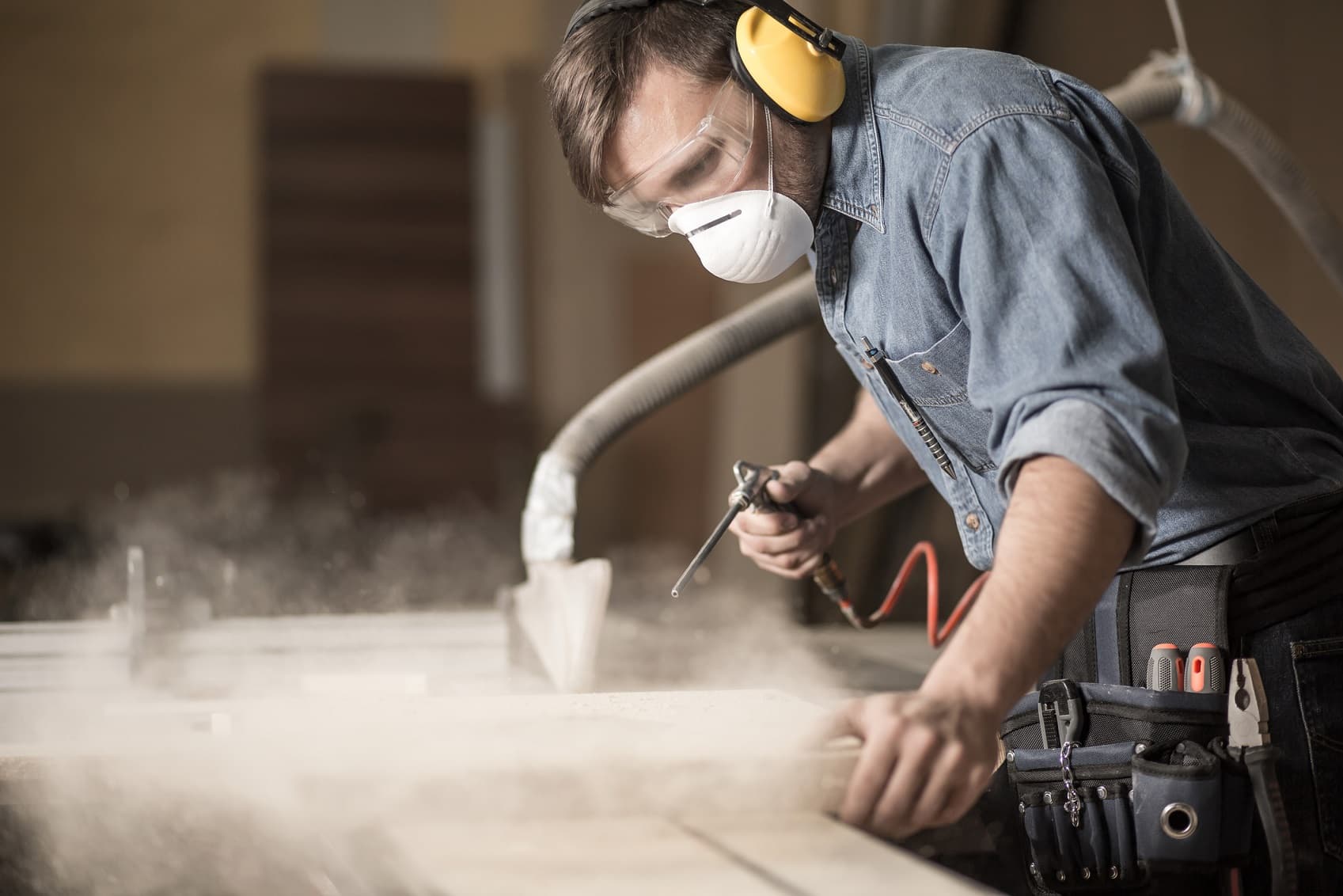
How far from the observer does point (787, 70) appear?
109cm

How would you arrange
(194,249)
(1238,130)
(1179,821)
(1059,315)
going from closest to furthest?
(1059,315) < (1179,821) < (1238,130) < (194,249)

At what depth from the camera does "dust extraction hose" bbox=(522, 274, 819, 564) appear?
6.41 feet

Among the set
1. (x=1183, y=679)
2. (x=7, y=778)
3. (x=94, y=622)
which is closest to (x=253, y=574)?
(x=94, y=622)

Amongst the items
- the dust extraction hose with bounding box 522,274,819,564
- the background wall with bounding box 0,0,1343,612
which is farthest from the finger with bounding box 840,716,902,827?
the background wall with bounding box 0,0,1343,612

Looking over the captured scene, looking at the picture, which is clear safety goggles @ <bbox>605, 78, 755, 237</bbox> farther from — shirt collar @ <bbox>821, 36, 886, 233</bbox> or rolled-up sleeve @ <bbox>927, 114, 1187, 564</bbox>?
rolled-up sleeve @ <bbox>927, 114, 1187, 564</bbox>

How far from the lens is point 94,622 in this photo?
6.32 ft

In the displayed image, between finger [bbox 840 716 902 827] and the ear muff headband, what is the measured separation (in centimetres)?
56

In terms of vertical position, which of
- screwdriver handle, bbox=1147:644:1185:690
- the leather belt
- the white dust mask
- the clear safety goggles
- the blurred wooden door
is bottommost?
the blurred wooden door

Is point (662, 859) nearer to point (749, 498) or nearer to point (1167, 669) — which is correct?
point (1167, 669)

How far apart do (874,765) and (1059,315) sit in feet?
1.17

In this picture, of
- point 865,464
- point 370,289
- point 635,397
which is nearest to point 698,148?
point 865,464

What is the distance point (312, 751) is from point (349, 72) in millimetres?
5245

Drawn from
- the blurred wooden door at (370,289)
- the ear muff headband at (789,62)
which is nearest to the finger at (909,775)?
the ear muff headband at (789,62)

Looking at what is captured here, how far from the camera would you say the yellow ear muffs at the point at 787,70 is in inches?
42.7
